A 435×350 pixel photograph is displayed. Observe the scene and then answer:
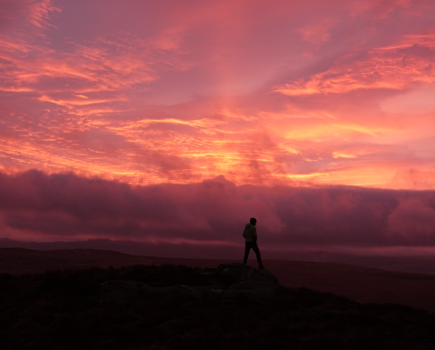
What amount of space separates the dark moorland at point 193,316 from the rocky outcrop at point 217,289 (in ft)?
0.17

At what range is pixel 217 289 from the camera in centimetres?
2078

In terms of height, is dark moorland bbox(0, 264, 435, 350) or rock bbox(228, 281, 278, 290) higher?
rock bbox(228, 281, 278, 290)

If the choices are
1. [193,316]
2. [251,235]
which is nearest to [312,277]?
[251,235]

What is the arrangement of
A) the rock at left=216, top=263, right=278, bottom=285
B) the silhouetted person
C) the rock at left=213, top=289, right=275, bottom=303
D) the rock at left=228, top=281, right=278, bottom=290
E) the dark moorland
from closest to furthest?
the dark moorland
the rock at left=213, top=289, right=275, bottom=303
the rock at left=228, top=281, right=278, bottom=290
the rock at left=216, top=263, right=278, bottom=285
the silhouetted person

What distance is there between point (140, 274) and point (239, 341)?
11.2 meters

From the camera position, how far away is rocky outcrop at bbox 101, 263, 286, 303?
19.1m

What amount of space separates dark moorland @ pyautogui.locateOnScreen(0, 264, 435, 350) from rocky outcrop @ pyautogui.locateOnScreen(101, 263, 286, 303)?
0.05 meters

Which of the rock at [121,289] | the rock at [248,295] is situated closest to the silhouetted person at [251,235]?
the rock at [248,295]

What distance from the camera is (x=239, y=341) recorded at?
1371 centimetres

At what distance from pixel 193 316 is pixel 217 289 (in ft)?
16.0

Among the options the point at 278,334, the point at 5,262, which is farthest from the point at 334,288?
the point at 5,262

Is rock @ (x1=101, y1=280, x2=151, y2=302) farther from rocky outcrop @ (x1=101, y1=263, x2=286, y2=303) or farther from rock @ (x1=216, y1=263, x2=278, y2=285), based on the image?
rock @ (x1=216, y1=263, x2=278, y2=285)

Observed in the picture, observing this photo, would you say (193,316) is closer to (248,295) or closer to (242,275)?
(248,295)

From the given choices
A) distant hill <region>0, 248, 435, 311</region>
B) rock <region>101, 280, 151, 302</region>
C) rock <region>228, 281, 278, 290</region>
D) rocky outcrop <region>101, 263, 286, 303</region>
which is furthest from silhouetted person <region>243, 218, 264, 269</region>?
distant hill <region>0, 248, 435, 311</region>
